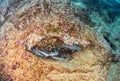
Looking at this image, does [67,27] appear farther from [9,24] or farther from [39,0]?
[9,24]

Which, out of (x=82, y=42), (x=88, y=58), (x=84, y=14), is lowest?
(x=88, y=58)

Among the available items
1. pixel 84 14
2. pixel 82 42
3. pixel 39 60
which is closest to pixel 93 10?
pixel 84 14

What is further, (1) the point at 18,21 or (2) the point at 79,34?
(1) the point at 18,21

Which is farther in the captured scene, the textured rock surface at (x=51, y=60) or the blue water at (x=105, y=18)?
the blue water at (x=105, y=18)

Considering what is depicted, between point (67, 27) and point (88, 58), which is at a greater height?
point (67, 27)

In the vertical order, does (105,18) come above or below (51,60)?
above

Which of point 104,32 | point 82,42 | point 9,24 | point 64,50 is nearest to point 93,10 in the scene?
point 104,32

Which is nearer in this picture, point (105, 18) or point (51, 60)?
point (51, 60)
